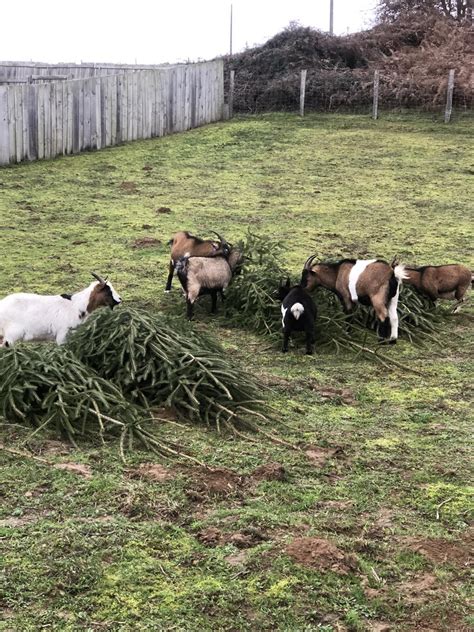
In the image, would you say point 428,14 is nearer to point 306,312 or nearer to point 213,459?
point 306,312

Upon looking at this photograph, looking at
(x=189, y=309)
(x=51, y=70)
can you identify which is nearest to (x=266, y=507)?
(x=189, y=309)

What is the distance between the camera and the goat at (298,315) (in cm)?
743

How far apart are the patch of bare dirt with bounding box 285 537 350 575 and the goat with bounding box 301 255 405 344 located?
4040mm

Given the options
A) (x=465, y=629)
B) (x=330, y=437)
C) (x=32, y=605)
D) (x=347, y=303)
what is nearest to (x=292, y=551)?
(x=465, y=629)

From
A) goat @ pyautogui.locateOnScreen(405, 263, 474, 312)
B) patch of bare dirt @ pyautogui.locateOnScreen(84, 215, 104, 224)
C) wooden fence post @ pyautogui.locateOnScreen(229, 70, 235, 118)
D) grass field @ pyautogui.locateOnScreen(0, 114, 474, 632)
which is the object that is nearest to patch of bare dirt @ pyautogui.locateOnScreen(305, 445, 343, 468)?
grass field @ pyautogui.locateOnScreen(0, 114, 474, 632)

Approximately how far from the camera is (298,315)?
7.43 meters

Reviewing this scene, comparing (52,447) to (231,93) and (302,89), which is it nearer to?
(302,89)

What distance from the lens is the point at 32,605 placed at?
11.5ft

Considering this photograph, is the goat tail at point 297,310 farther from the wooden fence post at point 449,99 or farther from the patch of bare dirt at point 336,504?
the wooden fence post at point 449,99

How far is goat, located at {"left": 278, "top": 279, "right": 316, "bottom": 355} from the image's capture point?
7.43 meters

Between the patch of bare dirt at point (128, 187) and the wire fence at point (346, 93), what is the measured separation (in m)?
9.06

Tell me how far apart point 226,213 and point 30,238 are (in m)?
3.44

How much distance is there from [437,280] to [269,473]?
4305 millimetres

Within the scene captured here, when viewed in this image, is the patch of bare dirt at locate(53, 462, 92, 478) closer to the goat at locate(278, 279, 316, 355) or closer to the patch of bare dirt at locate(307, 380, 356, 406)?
the patch of bare dirt at locate(307, 380, 356, 406)
